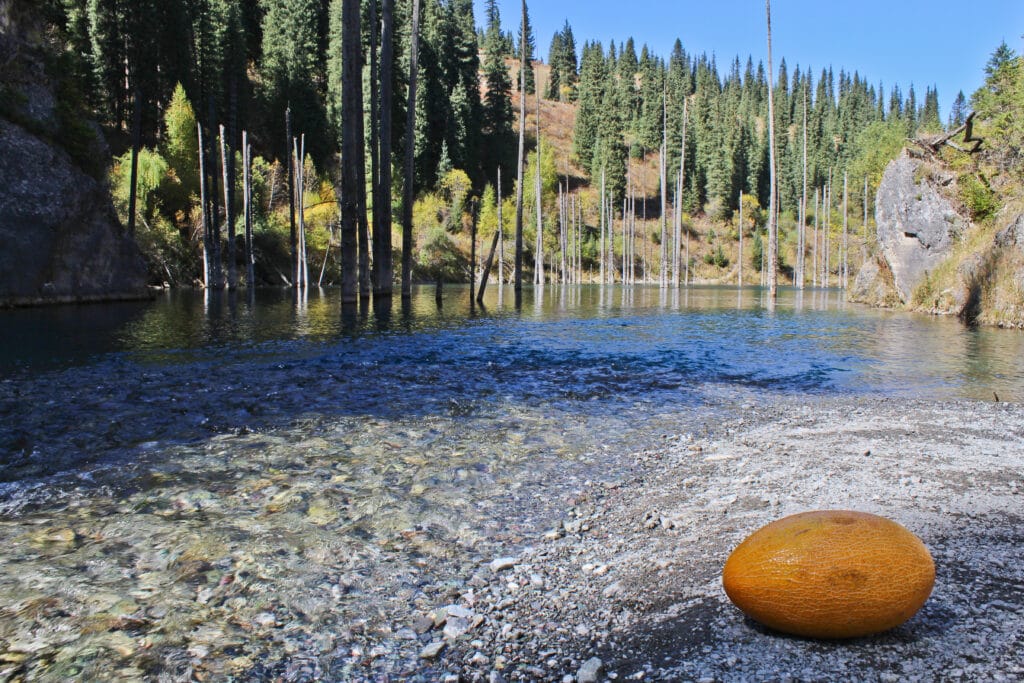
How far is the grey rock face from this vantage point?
2616 cm

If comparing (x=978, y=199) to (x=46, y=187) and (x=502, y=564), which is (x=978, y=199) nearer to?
(x=502, y=564)

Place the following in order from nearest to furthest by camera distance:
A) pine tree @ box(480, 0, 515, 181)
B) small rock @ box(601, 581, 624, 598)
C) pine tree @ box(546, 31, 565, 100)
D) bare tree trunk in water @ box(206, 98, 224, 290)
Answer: small rock @ box(601, 581, 624, 598) < bare tree trunk in water @ box(206, 98, 224, 290) < pine tree @ box(480, 0, 515, 181) < pine tree @ box(546, 31, 565, 100)

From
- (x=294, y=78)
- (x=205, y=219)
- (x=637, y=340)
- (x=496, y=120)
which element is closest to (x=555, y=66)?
(x=496, y=120)

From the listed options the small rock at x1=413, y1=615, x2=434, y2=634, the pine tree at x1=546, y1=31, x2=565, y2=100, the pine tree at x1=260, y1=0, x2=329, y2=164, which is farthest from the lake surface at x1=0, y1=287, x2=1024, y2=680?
the pine tree at x1=546, y1=31, x2=565, y2=100

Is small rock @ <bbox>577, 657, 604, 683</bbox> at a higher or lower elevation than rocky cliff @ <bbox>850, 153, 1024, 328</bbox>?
lower

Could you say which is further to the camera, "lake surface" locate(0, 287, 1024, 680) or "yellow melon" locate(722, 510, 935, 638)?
"lake surface" locate(0, 287, 1024, 680)

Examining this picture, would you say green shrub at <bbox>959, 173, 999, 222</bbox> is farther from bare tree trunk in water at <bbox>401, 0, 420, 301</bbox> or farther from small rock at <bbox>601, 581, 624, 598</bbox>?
small rock at <bbox>601, 581, 624, 598</bbox>

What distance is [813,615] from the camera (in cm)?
269

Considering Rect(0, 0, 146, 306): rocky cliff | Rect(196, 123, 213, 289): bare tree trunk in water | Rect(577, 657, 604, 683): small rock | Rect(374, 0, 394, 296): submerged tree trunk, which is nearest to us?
Rect(577, 657, 604, 683): small rock

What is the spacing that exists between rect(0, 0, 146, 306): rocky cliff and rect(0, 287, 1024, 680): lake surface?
1186 cm

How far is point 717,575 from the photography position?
3.46m

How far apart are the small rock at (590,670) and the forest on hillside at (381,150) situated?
20.2 m

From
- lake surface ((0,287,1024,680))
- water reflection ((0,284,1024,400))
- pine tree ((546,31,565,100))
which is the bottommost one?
lake surface ((0,287,1024,680))

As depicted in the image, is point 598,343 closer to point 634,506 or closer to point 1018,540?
point 634,506
